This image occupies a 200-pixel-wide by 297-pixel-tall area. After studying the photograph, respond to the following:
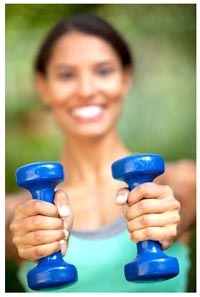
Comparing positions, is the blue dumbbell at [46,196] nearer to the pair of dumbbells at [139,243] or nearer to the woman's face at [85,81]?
the pair of dumbbells at [139,243]

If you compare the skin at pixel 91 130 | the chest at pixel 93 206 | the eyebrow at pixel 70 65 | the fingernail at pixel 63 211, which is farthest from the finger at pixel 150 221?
the eyebrow at pixel 70 65

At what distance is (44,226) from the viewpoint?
3.16 ft

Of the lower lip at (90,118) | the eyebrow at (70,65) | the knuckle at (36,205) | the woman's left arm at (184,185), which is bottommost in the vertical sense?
the knuckle at (36,205)

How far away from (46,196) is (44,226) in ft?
0.16

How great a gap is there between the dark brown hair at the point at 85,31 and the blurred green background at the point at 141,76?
0.06ft

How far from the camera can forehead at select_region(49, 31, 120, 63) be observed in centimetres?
133

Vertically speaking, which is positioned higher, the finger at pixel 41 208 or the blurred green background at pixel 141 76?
the blurred green background at pixel 141 76

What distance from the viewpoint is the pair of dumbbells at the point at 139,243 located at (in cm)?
94

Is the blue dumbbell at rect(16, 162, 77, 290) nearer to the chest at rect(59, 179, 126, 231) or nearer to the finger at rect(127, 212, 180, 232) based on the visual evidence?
the finger at rect(127, 212, 180, 232)

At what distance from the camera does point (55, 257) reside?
969mm

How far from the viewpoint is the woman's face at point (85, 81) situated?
1330 mm

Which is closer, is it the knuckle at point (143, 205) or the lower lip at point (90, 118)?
the knuckle at point (143, 205)

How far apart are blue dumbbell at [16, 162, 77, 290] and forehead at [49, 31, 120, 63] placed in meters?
0.44

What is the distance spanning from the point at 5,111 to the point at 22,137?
7cm
